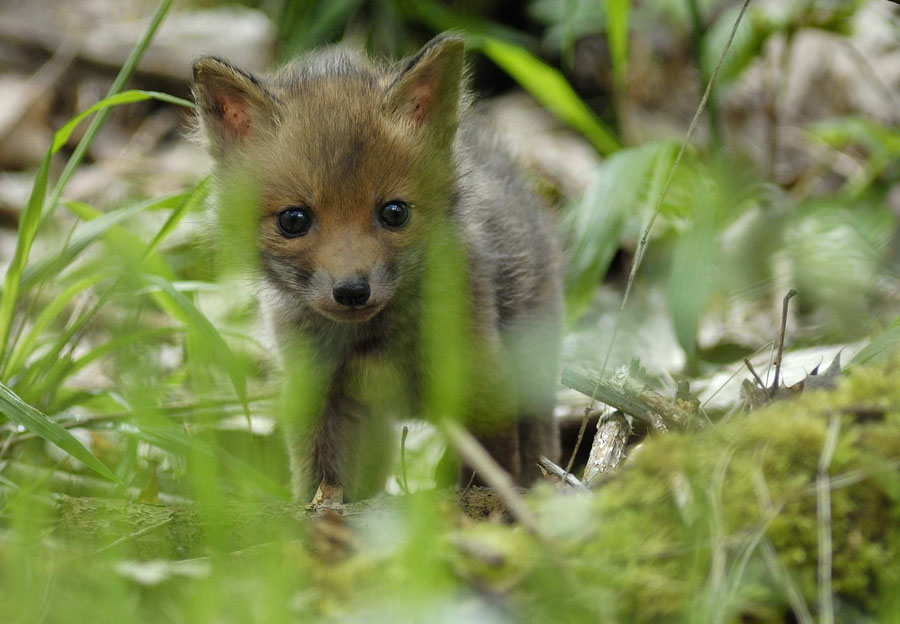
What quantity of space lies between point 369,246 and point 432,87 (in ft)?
2.53

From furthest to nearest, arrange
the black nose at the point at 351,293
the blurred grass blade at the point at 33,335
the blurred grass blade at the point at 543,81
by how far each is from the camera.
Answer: the blurred grass blade at the point at 543,81, the blurred grass blade at the point at 33,335, the black nose at the point at 351,293

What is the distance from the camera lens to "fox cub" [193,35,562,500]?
3.39m

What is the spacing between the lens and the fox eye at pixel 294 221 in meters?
3.41

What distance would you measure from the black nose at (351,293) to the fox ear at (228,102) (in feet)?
2.66

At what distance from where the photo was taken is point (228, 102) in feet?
12.1

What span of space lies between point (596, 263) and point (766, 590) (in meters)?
3.10

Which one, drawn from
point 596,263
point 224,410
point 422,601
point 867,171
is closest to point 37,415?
point 224,410

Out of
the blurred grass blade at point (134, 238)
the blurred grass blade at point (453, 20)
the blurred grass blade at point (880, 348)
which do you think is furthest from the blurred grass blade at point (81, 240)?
the blurred grass blade at point (453, 20)

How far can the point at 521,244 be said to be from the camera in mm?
4344

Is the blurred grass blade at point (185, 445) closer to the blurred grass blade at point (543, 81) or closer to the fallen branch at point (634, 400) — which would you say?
the fallen branch at point (634, 400)

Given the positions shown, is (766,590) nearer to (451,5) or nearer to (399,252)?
(399,252)

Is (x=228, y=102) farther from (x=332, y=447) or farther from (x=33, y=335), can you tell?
(x=332, y=447)

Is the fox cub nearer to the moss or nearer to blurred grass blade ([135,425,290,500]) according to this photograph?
blurred grass blade ([135,425,290,500])

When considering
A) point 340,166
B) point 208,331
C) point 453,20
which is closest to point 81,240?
point 208,331
